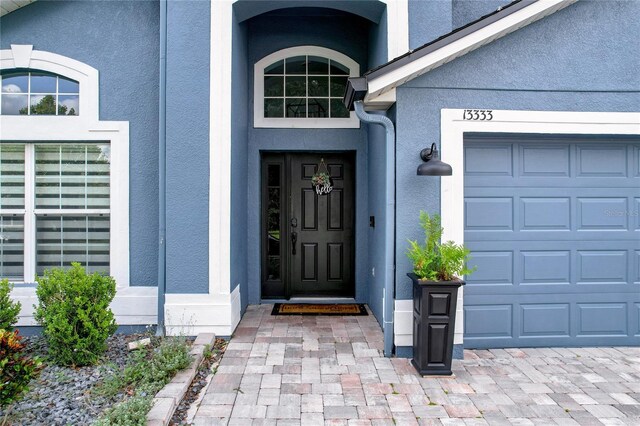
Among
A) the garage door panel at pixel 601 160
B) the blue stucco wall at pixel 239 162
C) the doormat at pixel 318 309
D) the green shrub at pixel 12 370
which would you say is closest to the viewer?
the green shrub at pixel 12 370

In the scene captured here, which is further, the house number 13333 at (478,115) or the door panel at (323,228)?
the door panel at (323,228)

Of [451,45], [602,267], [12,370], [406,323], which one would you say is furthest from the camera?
[602,267]

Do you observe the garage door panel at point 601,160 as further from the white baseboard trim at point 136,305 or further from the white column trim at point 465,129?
the white baseboard trim at point 136,305

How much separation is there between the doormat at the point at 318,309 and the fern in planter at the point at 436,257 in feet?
6.27


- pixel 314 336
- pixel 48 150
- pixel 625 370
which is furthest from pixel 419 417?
pixel 48 150

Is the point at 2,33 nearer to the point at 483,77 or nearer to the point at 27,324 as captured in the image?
the point at 27,324

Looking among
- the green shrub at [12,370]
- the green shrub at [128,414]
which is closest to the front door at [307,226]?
the green shrub at [128,414]

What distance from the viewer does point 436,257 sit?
396 centimetres

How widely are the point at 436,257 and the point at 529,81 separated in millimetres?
2046

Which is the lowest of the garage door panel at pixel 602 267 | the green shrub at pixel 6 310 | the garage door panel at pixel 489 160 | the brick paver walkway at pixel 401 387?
the brick paver walkway at pixel 401 387

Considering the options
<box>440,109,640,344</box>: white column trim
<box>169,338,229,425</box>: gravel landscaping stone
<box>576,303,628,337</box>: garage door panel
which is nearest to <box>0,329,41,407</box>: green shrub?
<box>169,338,229,425</box>: gravel landscaping stone

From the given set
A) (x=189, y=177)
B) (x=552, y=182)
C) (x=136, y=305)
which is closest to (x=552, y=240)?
(x=552, y=182)

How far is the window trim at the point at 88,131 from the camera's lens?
496 cm

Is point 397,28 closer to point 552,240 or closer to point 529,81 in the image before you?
point 529,81
